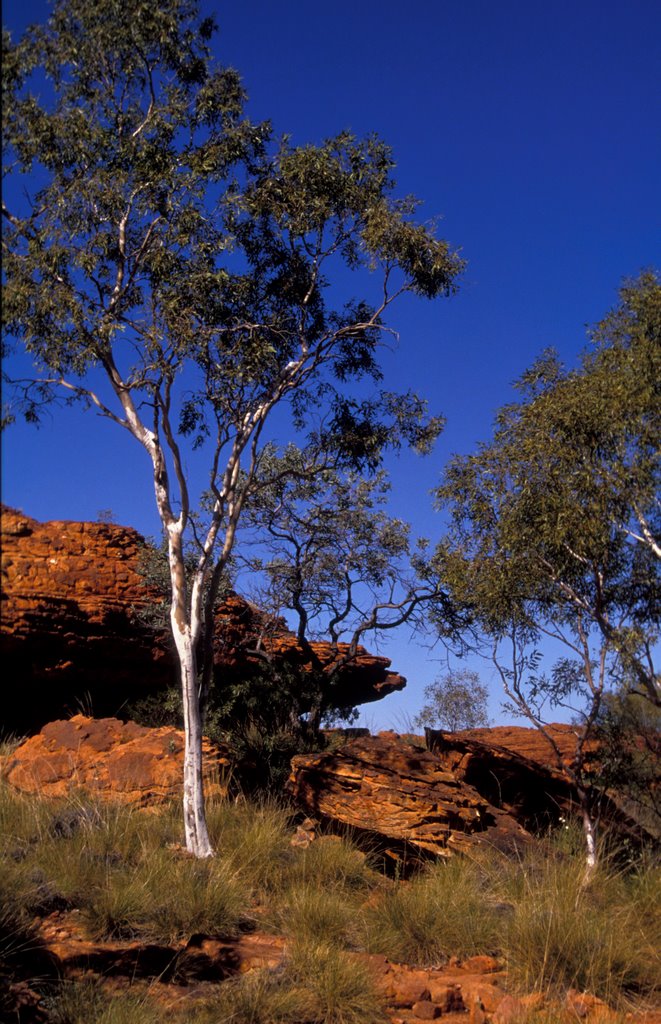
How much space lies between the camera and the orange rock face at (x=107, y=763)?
1367 cm


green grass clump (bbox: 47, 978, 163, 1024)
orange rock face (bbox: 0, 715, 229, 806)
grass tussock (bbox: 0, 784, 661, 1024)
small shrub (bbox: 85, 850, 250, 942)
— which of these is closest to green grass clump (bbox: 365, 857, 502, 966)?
grass tussock (bbox: 0, 784, 661, 1024)

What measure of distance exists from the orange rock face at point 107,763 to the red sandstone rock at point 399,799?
1578 millimetres

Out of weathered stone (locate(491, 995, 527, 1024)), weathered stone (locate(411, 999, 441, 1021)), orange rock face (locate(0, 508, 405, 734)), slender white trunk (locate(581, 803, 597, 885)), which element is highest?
orange rock face (locate(0, 508, 405, 734))

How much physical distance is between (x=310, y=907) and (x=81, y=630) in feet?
32.2

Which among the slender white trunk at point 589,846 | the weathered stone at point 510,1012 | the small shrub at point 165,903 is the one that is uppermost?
the slender white trunk at point 589,846

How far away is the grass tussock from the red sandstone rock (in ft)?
1.77

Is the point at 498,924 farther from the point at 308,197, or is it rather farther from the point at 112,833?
the point at 308,197

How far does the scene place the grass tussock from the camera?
25.4 feet

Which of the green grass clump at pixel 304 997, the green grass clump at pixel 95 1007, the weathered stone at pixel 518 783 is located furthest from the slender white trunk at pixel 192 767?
the weathered stone at pixel 518 783

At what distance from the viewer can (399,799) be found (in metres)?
12.8

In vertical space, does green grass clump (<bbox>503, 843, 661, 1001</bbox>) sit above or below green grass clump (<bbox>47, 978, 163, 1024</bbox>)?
above

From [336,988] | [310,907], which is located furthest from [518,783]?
[336,988]

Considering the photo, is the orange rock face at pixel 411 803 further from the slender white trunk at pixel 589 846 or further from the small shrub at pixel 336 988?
the small shrub at pixel 336 988

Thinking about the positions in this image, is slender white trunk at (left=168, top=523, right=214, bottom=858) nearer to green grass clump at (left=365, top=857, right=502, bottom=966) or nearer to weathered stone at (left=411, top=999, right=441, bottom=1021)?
green grass clump at (left=365, top=857, right=502, bottom=966)
